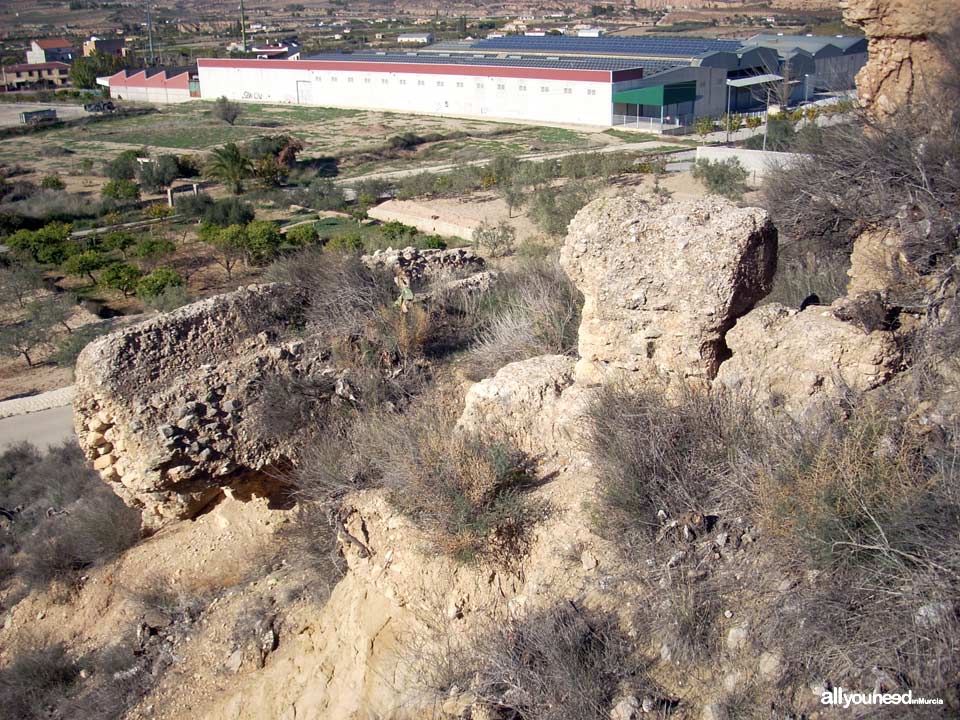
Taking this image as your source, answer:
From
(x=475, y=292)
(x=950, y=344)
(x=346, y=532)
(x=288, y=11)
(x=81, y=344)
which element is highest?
(x=288, y=11)

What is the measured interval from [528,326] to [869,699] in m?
4.90

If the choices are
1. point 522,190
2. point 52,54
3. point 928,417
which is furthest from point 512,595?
point 52,54

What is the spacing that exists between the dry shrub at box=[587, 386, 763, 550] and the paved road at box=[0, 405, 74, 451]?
33.1ft

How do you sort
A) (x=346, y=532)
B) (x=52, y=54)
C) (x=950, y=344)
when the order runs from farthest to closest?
(x=52, y=54) < (x=346, y=532) < (x=950, y=344)

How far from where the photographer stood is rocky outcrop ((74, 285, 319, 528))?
20.8 feet

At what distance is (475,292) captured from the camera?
9445 millimetres

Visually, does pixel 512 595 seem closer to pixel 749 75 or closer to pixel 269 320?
pixel 269 320

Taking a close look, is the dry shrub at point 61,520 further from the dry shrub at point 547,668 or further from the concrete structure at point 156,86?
the concrete structure at point 156,86

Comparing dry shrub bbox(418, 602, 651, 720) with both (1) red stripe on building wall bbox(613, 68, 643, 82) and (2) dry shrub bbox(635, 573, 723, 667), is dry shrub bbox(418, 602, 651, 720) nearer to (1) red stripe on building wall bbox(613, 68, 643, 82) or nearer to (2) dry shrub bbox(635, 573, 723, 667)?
(2) dry shrub bbox(635, 573, 723, 667)

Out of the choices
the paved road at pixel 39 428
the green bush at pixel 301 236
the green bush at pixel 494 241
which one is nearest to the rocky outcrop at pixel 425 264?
the paved road at pixel 39 428

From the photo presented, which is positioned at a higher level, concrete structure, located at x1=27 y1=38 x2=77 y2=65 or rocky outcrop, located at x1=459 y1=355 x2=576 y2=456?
concrete structure, located at x1=27 y1=38 x2=77 y2=65

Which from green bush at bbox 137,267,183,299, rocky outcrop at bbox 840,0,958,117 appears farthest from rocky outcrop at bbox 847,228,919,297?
green bush at bbox 137,267,183,299

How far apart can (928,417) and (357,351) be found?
464 centimetres

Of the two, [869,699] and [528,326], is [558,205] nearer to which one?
[528,326]
